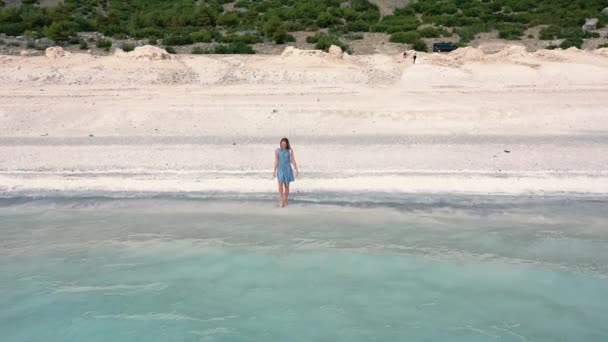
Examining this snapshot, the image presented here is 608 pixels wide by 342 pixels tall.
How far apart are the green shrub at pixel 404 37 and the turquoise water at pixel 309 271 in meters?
19.3

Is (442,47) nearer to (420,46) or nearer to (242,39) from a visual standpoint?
(420,46)

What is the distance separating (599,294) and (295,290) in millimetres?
4377

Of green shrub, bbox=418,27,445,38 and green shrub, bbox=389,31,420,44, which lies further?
green shrub, bbox=418,27,445,38

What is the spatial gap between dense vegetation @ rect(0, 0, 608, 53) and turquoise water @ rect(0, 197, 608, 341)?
692 inches

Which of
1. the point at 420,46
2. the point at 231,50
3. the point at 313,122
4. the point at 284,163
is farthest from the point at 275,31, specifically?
the point at 284,163

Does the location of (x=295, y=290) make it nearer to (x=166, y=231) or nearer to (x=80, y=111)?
(x=166, y=231)

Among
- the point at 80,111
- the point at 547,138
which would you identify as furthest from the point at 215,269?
the point at 80,111

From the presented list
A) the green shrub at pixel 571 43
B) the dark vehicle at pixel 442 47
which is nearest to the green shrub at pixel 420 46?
the dark vehicle at pixel 442 47

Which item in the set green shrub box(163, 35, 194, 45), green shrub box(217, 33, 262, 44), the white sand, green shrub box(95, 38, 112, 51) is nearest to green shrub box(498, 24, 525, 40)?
the white sand

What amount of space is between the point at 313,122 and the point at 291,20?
A: 19.4 metres

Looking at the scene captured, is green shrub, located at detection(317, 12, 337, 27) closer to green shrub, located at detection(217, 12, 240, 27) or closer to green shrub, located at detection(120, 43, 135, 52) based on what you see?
green shrub, located at detection(217, 12, 240, 27)

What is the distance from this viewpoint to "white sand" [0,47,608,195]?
13609 millimetres

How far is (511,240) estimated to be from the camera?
34.6ft

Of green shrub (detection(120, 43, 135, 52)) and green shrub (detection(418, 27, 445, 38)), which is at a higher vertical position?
green shrub (detection(418, 27, 445, 38))
